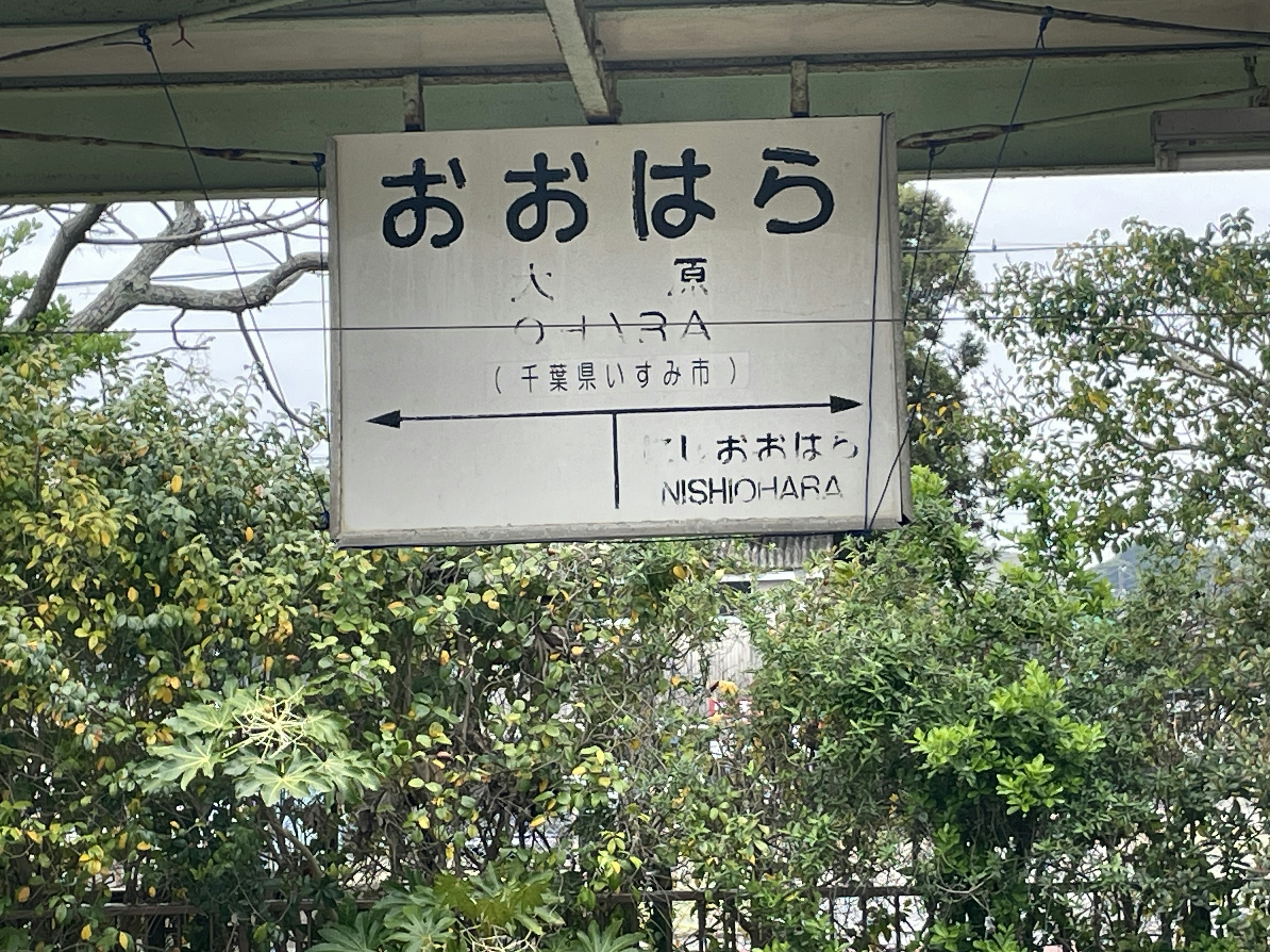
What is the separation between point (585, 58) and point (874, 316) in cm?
69

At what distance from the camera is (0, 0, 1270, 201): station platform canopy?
255 centimetres

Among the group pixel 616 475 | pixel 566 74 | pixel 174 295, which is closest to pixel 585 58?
pixel 566 74

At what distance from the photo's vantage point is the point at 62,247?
8547 millimetres

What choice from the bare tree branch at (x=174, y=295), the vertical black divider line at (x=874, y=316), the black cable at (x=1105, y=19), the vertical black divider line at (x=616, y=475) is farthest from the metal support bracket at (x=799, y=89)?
the bare tree branch at (x=174, y=295)

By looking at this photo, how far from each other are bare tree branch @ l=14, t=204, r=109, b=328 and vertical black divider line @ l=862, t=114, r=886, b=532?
705cm

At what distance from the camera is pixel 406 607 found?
4.46 m

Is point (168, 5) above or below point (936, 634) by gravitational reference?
above

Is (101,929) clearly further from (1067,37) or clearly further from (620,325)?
(1067,37)

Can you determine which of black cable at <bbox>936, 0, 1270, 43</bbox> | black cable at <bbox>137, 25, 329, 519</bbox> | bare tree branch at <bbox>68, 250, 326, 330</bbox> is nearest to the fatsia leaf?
black cable at <bbox>137, 25, 329, 519</bbox>

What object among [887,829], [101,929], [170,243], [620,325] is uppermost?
[170,243]

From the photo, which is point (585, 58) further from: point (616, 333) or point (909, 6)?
point (909, 6)

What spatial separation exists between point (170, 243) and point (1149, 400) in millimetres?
6120

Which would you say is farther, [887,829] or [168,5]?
[887,829]

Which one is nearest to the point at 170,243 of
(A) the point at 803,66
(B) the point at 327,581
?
(B) the point at 327,581
